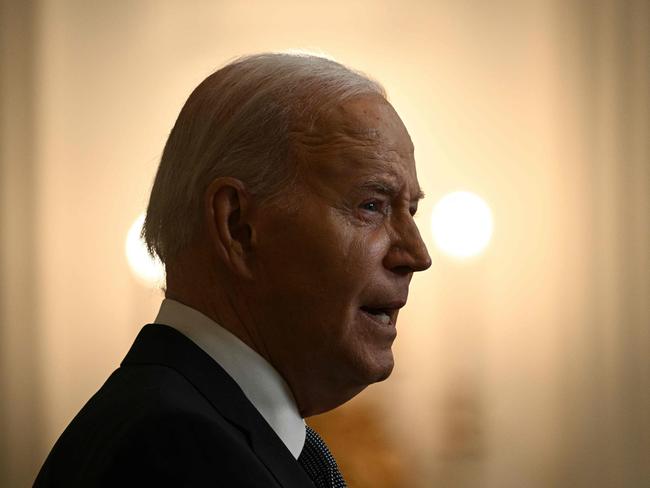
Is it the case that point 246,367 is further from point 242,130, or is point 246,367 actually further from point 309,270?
point 242,130

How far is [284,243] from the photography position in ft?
4.37

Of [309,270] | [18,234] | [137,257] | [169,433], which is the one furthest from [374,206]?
[18,234]

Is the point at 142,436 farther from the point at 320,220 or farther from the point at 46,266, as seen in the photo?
the point at 46,266

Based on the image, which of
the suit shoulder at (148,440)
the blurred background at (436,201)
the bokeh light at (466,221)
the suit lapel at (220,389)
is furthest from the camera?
the bokeh light at (466,221)

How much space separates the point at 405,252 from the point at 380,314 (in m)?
0.09

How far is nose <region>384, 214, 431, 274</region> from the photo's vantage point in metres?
1.37

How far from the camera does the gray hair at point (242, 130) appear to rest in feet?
4.41

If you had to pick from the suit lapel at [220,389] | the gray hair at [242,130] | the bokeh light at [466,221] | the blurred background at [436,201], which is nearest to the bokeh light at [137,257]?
the blurred background at [436,201]

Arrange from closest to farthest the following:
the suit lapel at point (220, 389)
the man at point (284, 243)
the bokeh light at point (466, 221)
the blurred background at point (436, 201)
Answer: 1. the suit lapel at point (220, 389)
2. the man at point (284, 243)
3. the blurred background at point (436, 201)
4. the bokeh light at point (466, 221)

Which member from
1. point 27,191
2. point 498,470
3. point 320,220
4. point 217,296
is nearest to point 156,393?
point 217,296

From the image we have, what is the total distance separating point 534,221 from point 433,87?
0.75m

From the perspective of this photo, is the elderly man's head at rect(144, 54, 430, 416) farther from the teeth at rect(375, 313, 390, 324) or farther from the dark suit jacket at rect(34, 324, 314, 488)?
the dark suit jacket at rect(34, 324, 314, 488)

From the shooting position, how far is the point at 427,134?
15.0 ft

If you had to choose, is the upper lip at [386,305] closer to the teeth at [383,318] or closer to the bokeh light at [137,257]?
the teeth at [383,318]
